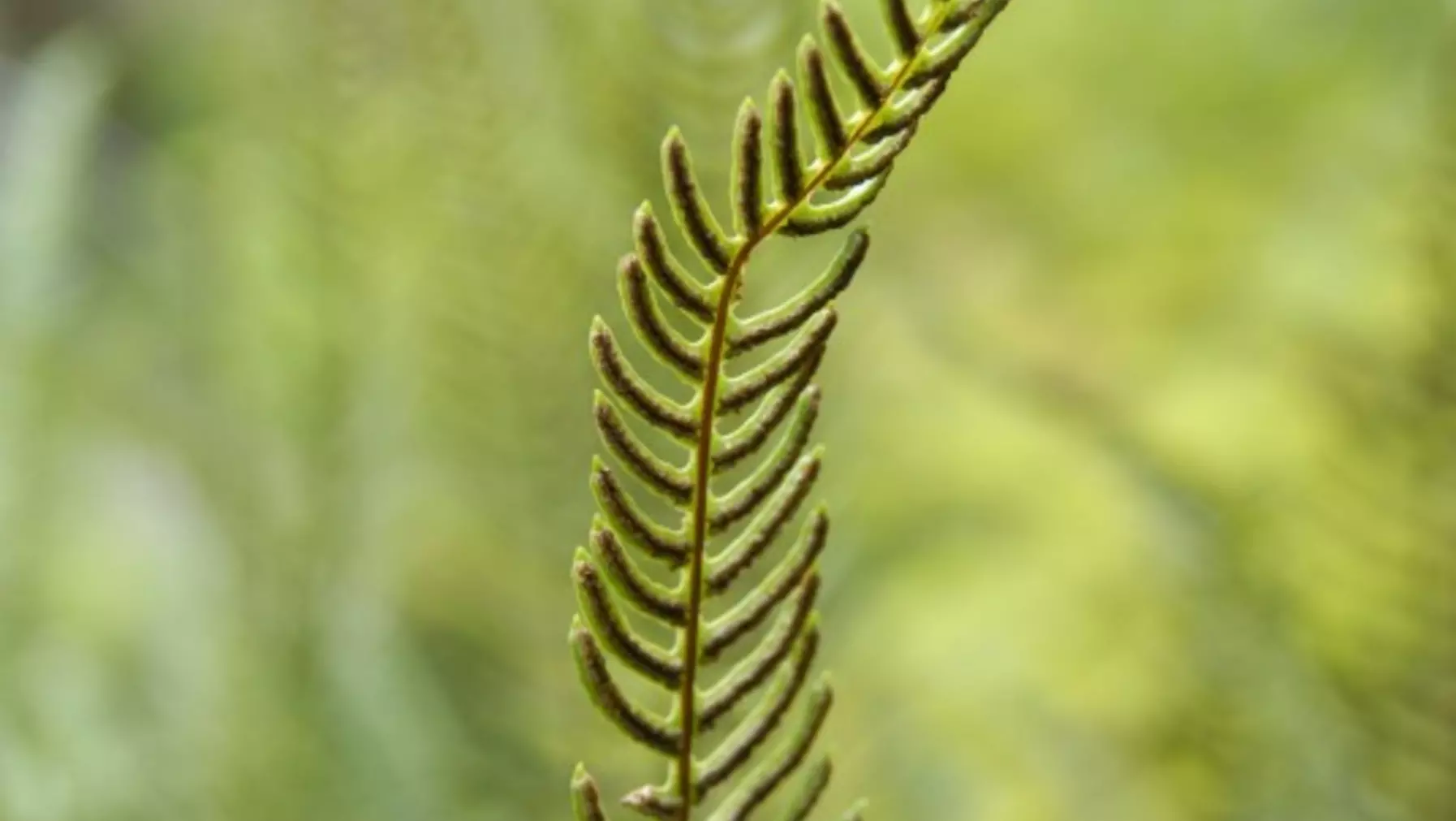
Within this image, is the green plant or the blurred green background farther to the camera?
the blurred green background

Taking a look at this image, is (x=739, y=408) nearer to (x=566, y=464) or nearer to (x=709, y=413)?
(x=709, y=413)

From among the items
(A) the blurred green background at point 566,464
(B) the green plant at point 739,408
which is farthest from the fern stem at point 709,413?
(A) the blurred green background at point 566,464

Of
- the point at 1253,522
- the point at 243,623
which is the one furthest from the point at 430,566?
the point at 1253,522

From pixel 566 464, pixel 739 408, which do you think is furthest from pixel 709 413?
pixel 566 464

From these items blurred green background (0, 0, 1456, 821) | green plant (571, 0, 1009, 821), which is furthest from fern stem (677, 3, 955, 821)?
blurred green background (0, 0, 1456, 821)

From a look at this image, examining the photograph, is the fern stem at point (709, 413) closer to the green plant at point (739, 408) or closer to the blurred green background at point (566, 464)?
the green plant at point (739, 408)

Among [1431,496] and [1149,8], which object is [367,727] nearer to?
[1431,496]

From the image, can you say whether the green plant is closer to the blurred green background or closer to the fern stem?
the fern stem
